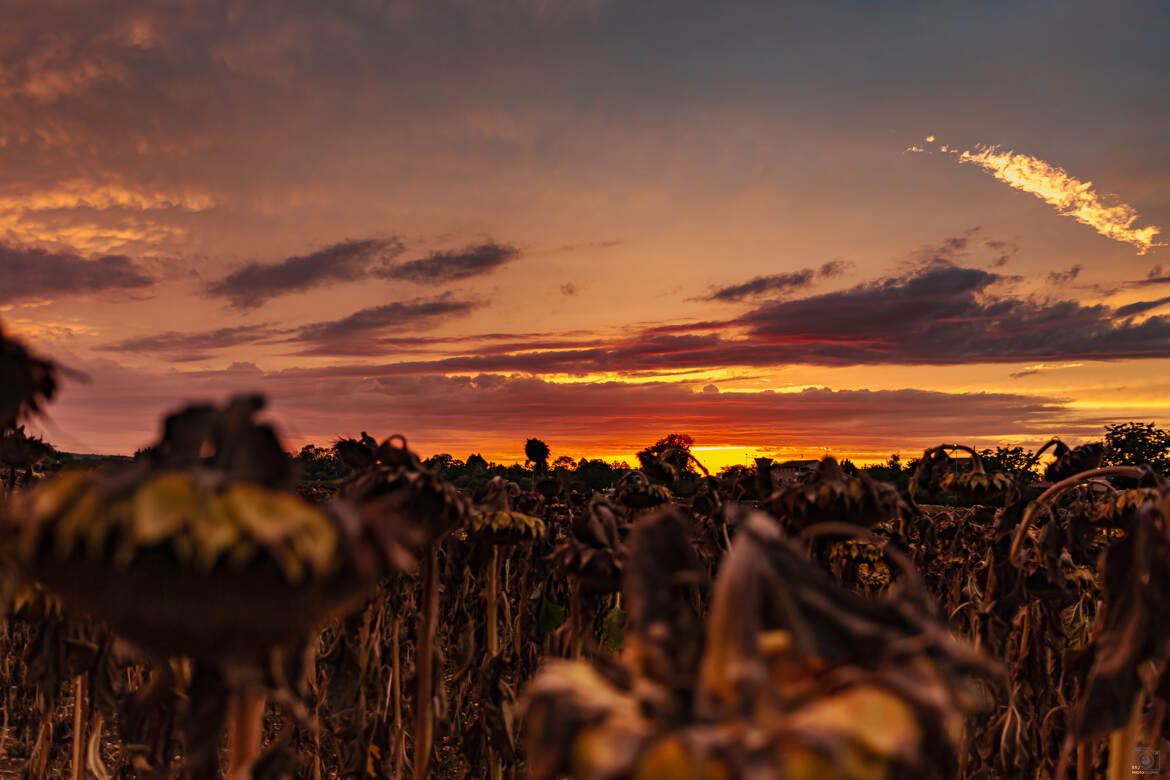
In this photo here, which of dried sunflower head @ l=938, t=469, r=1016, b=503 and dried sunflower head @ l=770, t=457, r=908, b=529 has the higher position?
dried sunflower head @ l=770, t=457, r=908, b=529

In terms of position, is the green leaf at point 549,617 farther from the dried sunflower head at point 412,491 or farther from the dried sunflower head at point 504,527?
the dried sunflower head at point 412,491

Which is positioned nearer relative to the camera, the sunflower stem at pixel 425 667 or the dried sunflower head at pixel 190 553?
the dried sunflower head at pixel 190 553

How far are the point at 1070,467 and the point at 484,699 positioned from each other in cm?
390

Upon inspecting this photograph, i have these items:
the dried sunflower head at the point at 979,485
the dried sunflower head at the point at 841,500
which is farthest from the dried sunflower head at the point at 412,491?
the dried sunflower head at the point at 979,485

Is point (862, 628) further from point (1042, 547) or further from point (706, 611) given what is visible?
point (706, 611)

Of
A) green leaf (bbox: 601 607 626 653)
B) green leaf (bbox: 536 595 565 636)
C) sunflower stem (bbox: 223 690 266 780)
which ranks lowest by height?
Result: green leaf (bbox: 536 595 565 636)

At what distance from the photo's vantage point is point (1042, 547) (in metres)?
3.77

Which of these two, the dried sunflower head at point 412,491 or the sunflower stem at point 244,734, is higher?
the dried sunflower head at point 412,491

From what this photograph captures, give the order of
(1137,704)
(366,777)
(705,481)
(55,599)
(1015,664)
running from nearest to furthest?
(1137,704) < (55,599) < (366,777) < (1015,664) < (705,481)

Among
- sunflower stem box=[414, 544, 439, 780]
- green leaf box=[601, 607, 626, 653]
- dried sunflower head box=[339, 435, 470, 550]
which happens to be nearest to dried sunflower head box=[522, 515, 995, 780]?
dried sunflower head box=[339, 435, 470, 550]

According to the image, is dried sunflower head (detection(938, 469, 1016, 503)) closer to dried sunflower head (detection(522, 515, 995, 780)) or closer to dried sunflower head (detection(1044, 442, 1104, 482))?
dried sunflower head (detection(1044, 442, 1104, 482))

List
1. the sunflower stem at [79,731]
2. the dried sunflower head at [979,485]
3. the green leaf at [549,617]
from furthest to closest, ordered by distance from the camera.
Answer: the green leaf at [549,617] → the dried sunflower head at [979,485] → the sunflower stem at [79,731]

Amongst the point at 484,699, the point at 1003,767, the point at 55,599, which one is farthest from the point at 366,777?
the point at 1003,767

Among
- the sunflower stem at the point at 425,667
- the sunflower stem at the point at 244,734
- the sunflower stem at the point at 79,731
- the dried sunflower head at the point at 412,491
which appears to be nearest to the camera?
the sunflower stem at the point at 244,734
